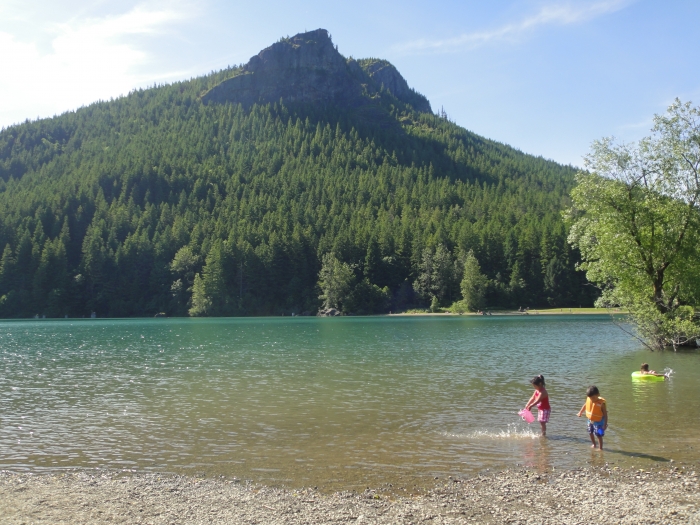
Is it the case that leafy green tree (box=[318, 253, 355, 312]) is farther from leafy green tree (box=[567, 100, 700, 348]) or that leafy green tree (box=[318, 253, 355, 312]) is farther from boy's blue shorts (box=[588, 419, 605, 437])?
boy's blue shorts (box=[588, 419, 605, 437])

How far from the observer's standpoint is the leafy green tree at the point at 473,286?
13612 centimetres

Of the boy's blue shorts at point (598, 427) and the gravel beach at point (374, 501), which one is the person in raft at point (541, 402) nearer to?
the boy's blue shorts at point (598, 427)

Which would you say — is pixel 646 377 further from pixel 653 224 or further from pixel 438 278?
pixel 438 278

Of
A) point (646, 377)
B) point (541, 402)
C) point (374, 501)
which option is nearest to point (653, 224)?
point (646, 377)

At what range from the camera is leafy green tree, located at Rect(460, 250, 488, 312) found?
136125 millimetres

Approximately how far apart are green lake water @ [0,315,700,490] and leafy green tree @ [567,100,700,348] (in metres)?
3.91

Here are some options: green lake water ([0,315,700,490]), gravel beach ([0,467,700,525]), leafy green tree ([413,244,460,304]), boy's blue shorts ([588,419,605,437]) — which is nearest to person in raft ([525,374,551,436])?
green lake water ([0,315,700,490])

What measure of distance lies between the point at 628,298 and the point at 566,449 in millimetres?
30917

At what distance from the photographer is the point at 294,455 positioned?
1697 cm

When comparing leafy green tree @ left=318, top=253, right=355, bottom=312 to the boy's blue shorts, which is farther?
leafy green tree @ left=318, top=253, right=355, bottom=312

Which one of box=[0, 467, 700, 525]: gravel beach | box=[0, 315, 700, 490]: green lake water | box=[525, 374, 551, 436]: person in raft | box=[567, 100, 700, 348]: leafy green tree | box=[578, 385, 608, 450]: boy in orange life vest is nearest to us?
box=[0, 467, 700, 525]: gravel beach

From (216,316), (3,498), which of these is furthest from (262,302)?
(3,498)

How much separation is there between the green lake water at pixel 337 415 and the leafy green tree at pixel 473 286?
3560 inches

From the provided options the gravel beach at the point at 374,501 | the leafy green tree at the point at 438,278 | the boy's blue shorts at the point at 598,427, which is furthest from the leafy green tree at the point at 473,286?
the gravel beach at the point at 374,501
